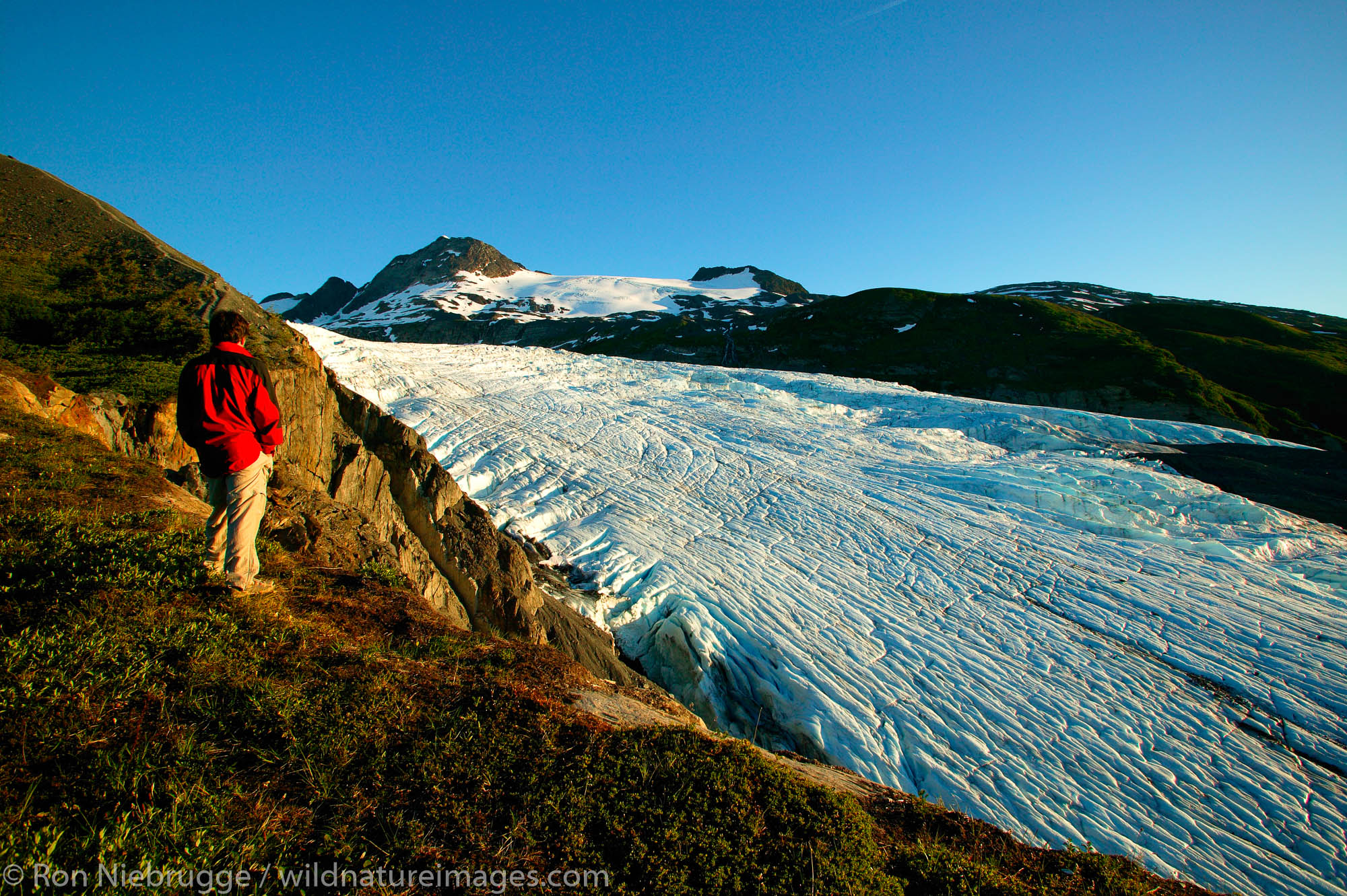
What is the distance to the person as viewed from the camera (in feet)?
15.8

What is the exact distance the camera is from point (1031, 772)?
968cm

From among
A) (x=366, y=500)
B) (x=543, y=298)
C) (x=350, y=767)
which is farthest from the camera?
(x=543, y=298)

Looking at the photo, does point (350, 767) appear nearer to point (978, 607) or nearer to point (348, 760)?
point (348, 760)

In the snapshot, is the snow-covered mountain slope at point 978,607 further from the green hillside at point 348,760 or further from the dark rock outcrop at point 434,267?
the dark rock outcrop at point 434,267

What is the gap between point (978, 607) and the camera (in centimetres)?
1396

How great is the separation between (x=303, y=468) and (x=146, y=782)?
30.2 ft

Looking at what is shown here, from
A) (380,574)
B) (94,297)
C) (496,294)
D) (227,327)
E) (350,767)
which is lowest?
(350,767)

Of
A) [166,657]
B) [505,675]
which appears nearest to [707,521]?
[505,675]

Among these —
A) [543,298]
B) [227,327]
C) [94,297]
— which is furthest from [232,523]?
[543,298]

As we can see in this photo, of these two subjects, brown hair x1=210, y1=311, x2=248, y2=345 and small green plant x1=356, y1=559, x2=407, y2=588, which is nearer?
brown hair x1=210, y1=311, x2=248, y2=345

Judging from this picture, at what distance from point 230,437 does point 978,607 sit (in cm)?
1508

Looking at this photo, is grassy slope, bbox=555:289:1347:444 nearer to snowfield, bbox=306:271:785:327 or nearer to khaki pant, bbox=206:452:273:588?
snowfield, bbox=306:271:785:327

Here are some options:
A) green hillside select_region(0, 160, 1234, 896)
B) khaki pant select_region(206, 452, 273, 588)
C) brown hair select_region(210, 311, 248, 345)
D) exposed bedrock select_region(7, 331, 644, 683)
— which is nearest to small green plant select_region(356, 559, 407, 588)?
exposed bedrock select_region(7, 331, 644, 683)

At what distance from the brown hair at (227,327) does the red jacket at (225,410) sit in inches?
2.4
